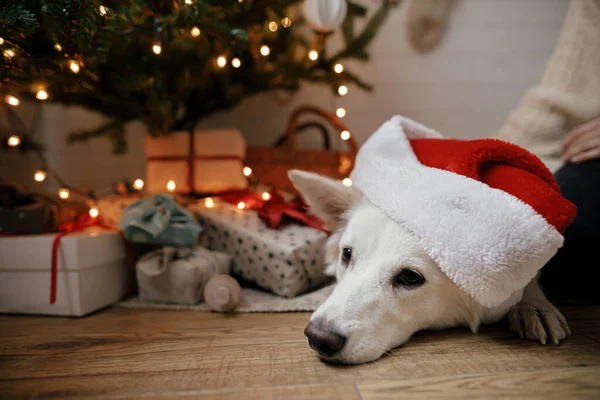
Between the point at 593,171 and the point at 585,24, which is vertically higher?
the point at 585,24

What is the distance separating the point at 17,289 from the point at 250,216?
79 cm

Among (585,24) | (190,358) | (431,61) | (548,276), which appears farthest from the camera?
(431,61)

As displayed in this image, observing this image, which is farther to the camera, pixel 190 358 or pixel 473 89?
pixel 473 89

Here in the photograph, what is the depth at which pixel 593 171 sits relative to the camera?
109 cm

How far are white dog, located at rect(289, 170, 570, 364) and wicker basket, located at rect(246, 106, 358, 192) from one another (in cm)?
81

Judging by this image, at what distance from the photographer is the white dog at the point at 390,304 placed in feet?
2.46

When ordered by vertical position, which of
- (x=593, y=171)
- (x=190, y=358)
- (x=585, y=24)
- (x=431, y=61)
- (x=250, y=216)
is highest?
(x=431, y=61)

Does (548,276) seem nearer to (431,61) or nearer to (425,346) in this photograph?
(425,346)

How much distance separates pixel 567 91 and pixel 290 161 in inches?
44.9

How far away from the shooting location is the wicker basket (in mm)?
1728

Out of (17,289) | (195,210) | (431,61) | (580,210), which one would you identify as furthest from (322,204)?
(431,61)

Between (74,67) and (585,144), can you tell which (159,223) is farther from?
(585,144)

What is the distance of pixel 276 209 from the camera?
139 cm

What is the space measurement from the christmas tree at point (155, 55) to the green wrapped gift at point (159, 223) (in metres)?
0.35
